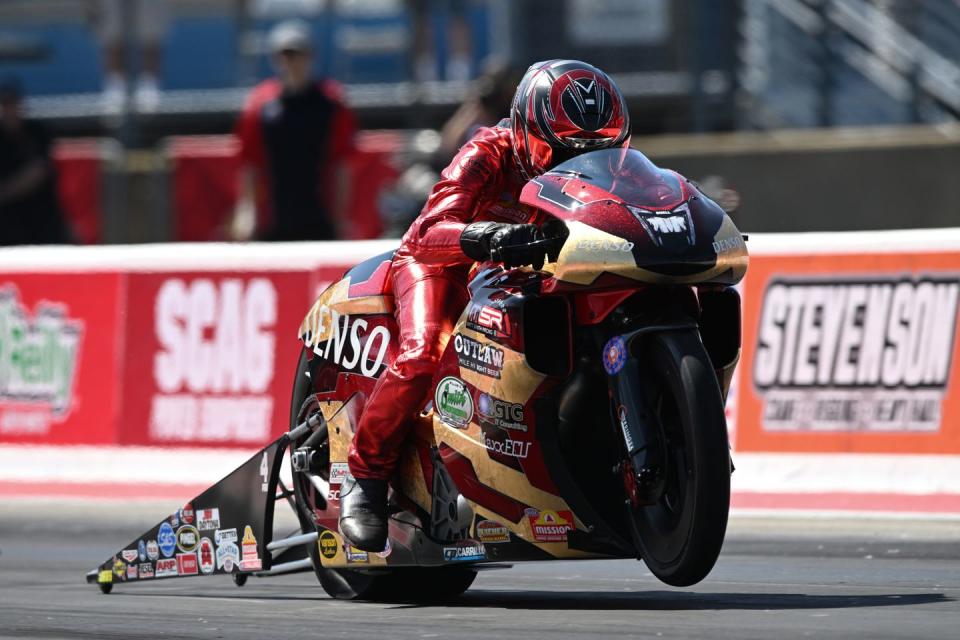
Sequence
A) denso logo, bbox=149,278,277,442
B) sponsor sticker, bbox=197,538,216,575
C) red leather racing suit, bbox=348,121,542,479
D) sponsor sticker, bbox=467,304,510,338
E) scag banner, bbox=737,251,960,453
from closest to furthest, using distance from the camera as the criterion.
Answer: sponsor sticker, bbox=467,304,510,338, red leather racing suit, bbox=348,121,542,479, sponsor sticker, bbox=197,538,216,575, scag banner, bbox=737,251,960,453, denso logo, bbox=149,278,277,442

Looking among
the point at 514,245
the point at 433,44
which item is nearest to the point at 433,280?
the point at 514,245

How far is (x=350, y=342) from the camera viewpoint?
7.24 metres

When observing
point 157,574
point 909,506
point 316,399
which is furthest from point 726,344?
point 909,506

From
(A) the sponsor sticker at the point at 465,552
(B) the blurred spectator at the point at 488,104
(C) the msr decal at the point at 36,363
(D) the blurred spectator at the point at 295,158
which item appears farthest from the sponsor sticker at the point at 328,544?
(D) the blurred spectator at the point at 295,158

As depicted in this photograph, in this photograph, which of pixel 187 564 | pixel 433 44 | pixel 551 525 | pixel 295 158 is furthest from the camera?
pixel 433 44

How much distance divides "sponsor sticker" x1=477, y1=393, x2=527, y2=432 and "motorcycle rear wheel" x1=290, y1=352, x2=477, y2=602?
1062 mm

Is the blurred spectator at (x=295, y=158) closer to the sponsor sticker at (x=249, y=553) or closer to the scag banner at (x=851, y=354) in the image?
the scag banner at (x=851, y=354)

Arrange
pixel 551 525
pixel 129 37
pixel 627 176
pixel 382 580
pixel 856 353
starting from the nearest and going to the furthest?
1. pixel 627 176
2. pixel 551 525
3. pixel 382 580
4. pixel 856 353
5. pixel 129 37

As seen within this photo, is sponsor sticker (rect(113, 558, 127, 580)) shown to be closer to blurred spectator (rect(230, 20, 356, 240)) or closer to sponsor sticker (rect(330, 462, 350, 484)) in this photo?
sponsor sticker (rect(330, 462, 350, 484))

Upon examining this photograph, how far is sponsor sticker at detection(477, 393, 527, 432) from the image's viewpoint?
629 cm

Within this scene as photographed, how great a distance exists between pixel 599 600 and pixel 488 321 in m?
1.21

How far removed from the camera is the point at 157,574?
7.76 meters

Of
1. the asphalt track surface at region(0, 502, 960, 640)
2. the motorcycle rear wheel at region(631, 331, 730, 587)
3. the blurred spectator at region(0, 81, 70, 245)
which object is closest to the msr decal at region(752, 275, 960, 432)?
the asphalt track surface at region(0, 502, 960, 640)

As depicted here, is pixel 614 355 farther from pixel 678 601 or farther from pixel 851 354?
pixel 851 354
